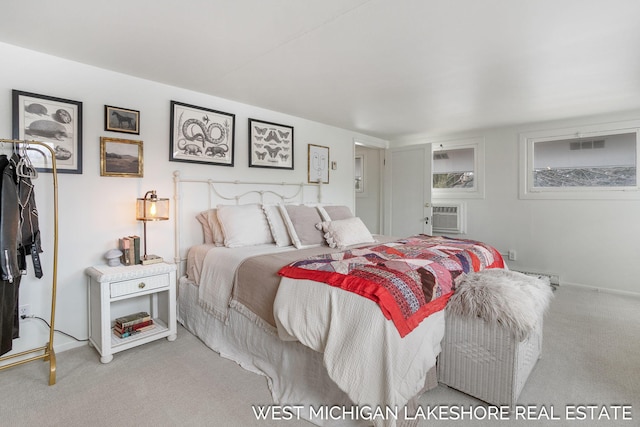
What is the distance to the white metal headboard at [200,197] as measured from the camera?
3021 mm

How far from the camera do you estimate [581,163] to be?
13.5 feet

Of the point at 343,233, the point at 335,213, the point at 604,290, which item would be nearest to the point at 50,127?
the point at 343,233

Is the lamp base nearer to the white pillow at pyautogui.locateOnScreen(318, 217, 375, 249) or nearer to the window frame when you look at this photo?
the white pillow at pyautogui.locateOnScreen(318, 217, 375, 249)

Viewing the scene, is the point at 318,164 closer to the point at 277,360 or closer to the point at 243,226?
the point at 243,226

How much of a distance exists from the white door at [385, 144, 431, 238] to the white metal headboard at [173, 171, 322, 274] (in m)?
2.11

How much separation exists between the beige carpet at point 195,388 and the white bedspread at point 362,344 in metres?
0.39

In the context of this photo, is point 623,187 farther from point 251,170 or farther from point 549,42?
point 251,170

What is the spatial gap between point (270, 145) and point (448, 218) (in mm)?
2987

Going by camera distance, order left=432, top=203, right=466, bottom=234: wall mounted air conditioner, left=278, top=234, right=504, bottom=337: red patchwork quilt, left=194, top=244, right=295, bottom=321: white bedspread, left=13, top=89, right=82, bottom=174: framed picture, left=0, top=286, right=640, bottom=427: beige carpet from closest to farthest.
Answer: left=278, top=234, right=504, bottom=337: red patchwork quilt
left=0, top=286, right=640, bottom=427: beige carpet
left=13, top=89, right=82, bottom=174: framed picture
left=194, top=244, right=295, bottom=321: white bedspread
left=432, top=203, right=466, bottom=234: wall mounted air conditioner

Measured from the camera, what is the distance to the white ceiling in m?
1.75

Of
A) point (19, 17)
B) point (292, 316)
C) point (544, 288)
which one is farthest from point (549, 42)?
point (19, 17)

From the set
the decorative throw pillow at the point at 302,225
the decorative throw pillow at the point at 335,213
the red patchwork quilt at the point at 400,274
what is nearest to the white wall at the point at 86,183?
the decorative throw pillow at the point at 302,225

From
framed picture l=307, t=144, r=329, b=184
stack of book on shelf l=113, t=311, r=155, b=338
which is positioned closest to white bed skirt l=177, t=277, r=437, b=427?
stack of book on shelf l=113, t=311, r=155, b=338

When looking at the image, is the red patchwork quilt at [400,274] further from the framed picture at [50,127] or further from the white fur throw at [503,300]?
the framed picture at [50,127]
